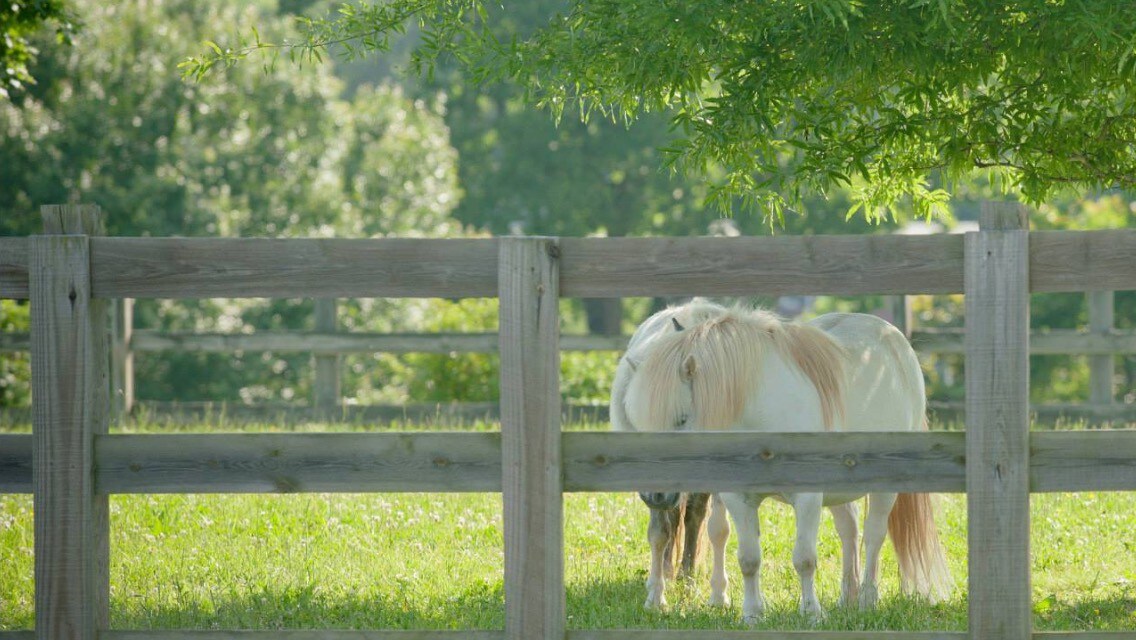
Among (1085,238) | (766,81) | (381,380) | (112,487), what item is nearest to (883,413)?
(766,81)

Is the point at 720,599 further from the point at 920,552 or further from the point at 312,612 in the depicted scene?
the point at 312,612

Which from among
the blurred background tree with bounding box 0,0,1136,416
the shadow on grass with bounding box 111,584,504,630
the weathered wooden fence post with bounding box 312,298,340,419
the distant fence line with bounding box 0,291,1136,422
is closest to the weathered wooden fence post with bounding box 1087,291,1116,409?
the distant fence line with bounding box 0,291,1136,422

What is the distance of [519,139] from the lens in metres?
27.9

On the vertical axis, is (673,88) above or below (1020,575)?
above

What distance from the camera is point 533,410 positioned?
3.94 m

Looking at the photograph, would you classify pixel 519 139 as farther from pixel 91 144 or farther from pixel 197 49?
pixel 91 144

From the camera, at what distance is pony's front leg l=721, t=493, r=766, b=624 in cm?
514

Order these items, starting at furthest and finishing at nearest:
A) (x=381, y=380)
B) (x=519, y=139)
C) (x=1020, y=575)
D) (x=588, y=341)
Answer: (x=519, y=139)
(x=381, y=380)
(x=588, y=341)
(x=1020, y=575)

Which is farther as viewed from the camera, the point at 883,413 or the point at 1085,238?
the point at 883,413

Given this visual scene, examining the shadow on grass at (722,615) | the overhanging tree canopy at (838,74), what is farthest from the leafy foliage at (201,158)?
the shadow on grass at (722,615)

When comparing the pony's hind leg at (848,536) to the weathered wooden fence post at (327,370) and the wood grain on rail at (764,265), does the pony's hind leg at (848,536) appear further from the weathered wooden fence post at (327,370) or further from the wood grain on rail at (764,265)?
the weathered wooden fence post at (327,370)

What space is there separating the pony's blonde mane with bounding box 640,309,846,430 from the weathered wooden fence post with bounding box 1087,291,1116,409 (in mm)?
7646

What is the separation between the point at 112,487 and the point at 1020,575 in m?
2.95

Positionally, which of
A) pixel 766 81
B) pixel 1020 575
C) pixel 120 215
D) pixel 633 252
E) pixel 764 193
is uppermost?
pixel 120 215
